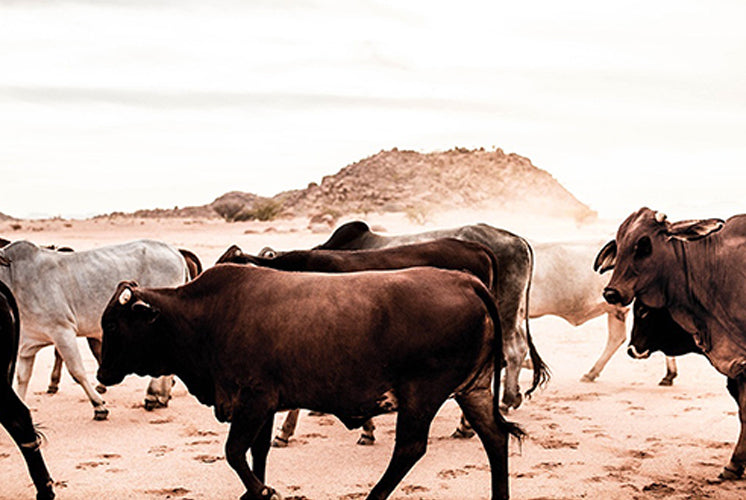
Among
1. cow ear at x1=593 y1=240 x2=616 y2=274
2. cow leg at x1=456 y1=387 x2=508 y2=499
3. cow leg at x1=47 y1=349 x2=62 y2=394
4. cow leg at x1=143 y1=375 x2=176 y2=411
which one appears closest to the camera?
cow leg at x1=456 y1=387 x2=508 y2=499

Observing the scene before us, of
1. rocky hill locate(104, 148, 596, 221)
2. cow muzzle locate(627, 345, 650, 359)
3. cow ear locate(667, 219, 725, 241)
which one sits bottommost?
rocky hill locate(104, 148, 596, 221)

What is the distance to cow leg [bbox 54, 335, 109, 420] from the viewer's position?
352 inches

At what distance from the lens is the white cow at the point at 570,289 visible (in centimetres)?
1069

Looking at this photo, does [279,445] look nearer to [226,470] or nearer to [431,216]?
[226,470]

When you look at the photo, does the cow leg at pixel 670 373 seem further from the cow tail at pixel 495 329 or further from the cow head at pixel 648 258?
the cow tail at pixel 495 329

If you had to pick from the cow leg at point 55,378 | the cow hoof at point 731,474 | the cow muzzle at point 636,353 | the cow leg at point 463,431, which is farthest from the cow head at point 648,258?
the cow leg at point 55,378

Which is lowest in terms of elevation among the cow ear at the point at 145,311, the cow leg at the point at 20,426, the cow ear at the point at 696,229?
the cow leg at the point at 20,426

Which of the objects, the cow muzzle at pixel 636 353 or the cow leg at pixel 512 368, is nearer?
the cow muzzle at pixel 636 353

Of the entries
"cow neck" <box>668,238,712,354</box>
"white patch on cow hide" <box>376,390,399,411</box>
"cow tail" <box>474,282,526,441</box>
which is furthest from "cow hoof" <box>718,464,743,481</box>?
"white patch on cow hide" <box>376,390,399,411</box>

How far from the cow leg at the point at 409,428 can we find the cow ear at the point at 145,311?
1.81 metres

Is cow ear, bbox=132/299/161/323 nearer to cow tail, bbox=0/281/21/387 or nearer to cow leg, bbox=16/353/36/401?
cow tail, bbox=0/281/21/387

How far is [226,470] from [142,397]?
337cm

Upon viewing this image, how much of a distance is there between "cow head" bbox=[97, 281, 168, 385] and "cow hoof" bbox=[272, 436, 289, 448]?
198 centimetres

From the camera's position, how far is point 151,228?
151 ft
